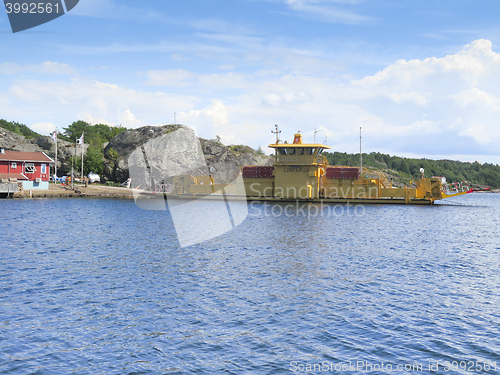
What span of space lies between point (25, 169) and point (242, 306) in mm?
72547

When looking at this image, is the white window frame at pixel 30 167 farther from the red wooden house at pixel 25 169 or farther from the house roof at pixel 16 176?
the house roof at pixel 16 176

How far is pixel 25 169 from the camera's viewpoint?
243 feet

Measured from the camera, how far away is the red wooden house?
71.9 meters

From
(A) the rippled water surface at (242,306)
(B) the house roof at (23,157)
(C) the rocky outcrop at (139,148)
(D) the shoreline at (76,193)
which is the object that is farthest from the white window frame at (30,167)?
(A) the rippled water surface at (242,306)

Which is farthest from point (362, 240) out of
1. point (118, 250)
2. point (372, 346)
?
point (372, 346)

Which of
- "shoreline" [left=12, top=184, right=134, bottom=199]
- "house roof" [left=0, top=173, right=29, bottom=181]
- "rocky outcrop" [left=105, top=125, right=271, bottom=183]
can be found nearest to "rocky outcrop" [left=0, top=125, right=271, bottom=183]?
"rocky outcrop" [left=105, top=125, right=271, bottom=183]

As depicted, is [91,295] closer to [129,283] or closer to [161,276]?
[129,283]

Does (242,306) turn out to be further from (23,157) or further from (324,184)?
(23,157)

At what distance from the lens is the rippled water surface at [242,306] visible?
1146 cm

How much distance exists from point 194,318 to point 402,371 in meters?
7.23

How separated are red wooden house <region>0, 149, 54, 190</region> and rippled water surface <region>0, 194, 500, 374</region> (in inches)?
1932

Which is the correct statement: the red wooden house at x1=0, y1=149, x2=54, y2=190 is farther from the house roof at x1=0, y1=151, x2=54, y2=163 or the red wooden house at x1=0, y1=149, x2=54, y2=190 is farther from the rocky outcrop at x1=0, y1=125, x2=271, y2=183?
the rocky outcrop at x1=0, y1=125, x2=271, y2=183

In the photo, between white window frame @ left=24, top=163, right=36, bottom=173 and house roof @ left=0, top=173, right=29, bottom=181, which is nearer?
house roof @ left=0, top=173, right=29, bottom=181

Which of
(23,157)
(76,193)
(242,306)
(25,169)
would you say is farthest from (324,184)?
(242,306)
